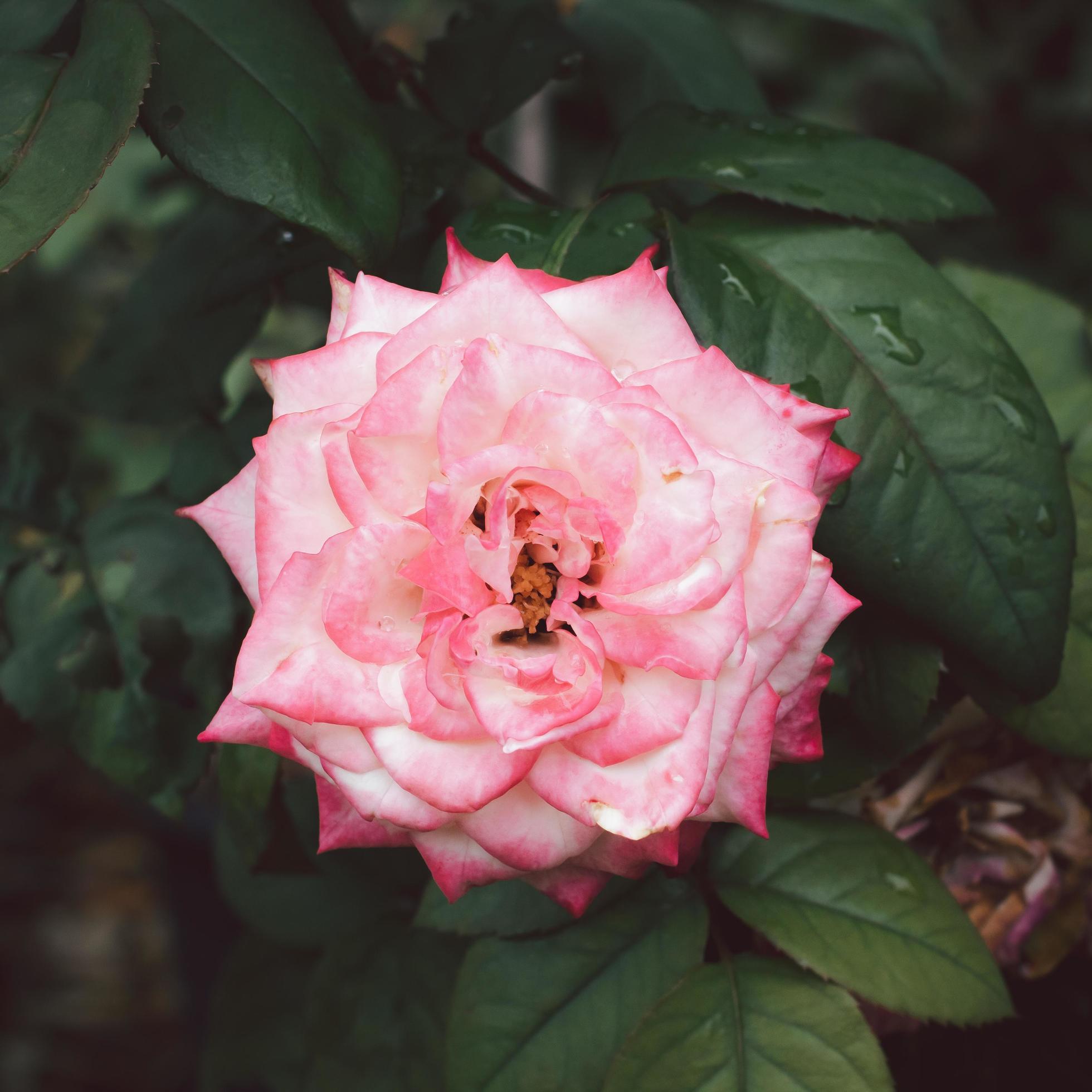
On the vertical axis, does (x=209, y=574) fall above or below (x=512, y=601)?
below

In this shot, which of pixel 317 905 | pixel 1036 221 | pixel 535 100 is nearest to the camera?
pixel 317 905

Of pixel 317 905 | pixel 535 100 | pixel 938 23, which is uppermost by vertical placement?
pixel 938 23

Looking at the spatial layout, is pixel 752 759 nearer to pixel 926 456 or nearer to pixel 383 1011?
pixel 926 456

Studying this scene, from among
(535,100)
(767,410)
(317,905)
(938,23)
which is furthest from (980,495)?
(938,23)

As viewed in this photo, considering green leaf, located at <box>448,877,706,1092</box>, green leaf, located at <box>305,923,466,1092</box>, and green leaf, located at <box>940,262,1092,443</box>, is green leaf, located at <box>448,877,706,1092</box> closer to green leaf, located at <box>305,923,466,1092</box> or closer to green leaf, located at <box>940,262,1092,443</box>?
green leaf, located at <box>305,923,466,1092</box>

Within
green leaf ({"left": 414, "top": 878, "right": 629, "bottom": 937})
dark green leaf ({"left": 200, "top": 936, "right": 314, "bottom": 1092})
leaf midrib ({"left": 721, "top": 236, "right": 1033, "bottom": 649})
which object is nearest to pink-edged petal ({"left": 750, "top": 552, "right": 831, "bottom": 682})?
leaf midrib ({"left": 721, "top": 236, "right": 1033, "bottom": 649})

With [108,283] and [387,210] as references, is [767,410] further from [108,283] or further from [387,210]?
[108,283]

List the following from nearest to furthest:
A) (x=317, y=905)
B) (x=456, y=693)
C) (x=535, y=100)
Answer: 1. (x=456, y=693)
2. (x=317, y=905)
3. (x=535, y=100)
